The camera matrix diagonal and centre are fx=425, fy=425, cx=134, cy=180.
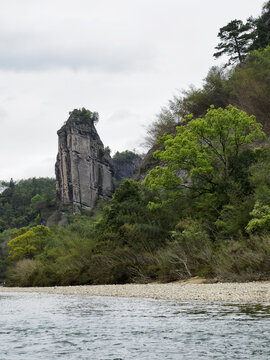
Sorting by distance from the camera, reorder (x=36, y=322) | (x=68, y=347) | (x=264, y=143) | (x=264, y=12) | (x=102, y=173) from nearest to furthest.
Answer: (x=68, y=347) < (x=36, y=322) < (x=264, y=143) < (x=264, y=12) < (x=102, y=173)

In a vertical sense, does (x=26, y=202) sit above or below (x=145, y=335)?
above

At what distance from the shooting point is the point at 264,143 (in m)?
44.4

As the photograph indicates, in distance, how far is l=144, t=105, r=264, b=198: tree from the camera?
121 feet

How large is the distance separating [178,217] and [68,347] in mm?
29261

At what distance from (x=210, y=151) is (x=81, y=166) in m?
86.4

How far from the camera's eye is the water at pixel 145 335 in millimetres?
7719

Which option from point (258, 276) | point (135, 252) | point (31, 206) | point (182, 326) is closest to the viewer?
point (182, 326)

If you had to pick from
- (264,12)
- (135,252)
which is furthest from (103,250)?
(264,12)

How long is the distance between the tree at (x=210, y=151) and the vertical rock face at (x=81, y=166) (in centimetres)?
8204

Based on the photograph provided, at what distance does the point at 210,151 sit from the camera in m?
38.2

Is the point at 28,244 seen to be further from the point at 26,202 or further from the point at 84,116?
the point at 26,202

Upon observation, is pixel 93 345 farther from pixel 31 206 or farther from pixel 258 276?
pixel 31 206

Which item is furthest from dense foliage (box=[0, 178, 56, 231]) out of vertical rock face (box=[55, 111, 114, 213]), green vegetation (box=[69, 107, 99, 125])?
green vegetation (box=[69, 107, 99, 125])

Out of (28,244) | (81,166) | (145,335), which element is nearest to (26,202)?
(81,166)
